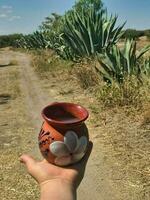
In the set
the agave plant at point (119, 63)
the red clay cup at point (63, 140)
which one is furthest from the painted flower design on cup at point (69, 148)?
the agave plant at point (119, 63)

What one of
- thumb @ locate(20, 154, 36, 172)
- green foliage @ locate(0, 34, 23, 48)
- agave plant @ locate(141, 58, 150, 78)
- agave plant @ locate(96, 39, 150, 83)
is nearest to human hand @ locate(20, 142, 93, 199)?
thumb @ locate(20, 154, 36, 172)

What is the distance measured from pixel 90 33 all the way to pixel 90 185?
8563 mm

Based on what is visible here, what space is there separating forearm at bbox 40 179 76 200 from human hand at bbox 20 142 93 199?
0.02 metres

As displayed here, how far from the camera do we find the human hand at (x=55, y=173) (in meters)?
1.83

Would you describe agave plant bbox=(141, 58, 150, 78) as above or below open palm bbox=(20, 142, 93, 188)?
below

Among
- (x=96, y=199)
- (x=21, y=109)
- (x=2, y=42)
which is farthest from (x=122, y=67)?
(x=2, y=42)

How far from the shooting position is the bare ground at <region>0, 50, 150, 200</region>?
5.18 metres

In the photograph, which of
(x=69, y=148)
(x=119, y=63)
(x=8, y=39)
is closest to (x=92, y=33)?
(x=119, y=63)

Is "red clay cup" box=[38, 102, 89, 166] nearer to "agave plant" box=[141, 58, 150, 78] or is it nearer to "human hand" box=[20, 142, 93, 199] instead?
"human hand" box=[20, 142, 93, 199]

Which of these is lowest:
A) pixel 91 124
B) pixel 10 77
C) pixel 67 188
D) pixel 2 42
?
pixel 2 42

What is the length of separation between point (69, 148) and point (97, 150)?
4.54m

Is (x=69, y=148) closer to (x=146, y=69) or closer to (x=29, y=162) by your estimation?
(x=29, y=162)

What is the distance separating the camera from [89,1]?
45062 millimetres

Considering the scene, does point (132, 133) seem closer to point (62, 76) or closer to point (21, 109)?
point (21, 109)
